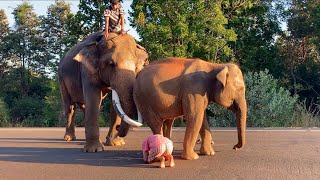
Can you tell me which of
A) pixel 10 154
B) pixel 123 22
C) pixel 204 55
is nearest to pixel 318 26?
pixel 204 55

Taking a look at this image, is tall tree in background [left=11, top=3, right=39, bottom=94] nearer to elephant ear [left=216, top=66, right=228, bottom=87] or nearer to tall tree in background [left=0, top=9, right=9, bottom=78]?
tall tree in background [left=0, top=9, right=9, bottom=78]

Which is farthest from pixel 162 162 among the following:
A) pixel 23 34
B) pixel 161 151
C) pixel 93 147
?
pixel 23 34

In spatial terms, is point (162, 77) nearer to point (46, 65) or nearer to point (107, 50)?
point (107, 50)

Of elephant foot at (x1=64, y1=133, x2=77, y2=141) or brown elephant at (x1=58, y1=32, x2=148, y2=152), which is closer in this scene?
brown elephant at (x1=58, y1=32, x2=148, y2=152)

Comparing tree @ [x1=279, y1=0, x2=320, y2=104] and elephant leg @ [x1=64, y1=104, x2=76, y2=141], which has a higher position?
tree @ [x1=279, y1=0, x2=320, y2=104]

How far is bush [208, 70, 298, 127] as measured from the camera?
19641 millimetres

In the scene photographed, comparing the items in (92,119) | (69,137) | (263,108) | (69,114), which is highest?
(92,119)

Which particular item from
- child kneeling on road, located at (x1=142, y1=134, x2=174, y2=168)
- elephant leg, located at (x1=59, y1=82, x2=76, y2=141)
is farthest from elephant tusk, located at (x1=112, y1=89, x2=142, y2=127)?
elephant leg, located at (x1=59, y1=82, x2=76, y2=141)

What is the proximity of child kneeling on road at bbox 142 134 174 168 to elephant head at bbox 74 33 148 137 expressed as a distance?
741 millimetres

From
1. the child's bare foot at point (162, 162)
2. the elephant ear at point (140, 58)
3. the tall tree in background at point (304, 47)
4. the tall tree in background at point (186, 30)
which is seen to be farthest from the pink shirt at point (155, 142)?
the tall tree in background at point (304, 47)

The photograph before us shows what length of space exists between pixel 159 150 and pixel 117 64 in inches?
89.3

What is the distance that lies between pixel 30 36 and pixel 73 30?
1101 cm

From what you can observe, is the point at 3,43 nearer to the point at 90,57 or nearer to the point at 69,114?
the point at 69,114

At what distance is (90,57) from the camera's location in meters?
9.16
